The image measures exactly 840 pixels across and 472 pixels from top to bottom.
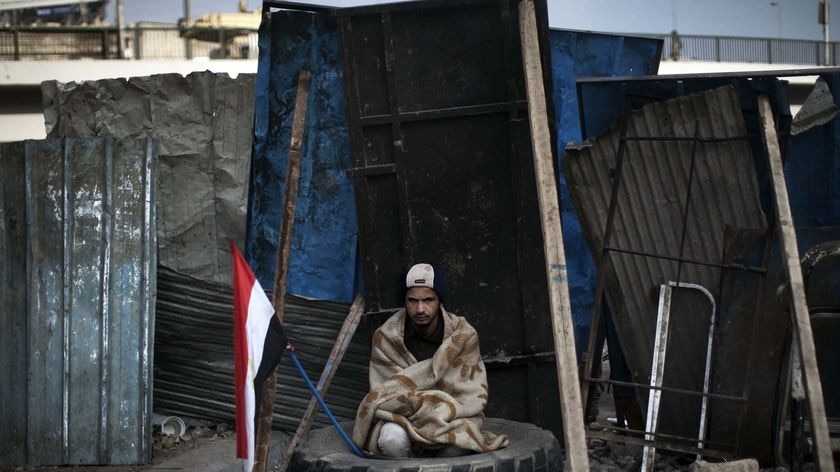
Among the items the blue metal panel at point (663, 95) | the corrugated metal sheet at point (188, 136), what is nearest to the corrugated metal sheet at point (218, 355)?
the corrugated metal sheet at point (188, 136)

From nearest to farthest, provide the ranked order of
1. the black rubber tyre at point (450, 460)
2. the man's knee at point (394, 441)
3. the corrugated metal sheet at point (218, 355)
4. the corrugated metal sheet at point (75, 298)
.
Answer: the black rubber tyre at point (450, 460) → the man's knee at point (394, 441) → the corrugated metal sheet at point (75, 298) → the corrugated metal sheet at point (218, 355)

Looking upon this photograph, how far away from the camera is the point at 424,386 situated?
494cm

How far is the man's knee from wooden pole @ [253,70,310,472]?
Answer: 76cm

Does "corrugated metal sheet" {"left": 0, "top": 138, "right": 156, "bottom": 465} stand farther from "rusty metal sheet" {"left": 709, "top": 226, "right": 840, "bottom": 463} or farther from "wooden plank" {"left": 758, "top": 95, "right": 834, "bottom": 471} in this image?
"wooden plank" {"left": 758, "top": 95, "right": 834, "bottom": 471}

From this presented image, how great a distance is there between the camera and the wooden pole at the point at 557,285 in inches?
179

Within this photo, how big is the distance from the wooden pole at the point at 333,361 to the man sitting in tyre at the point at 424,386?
4.09 feet

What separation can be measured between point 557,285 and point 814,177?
2.28 metres

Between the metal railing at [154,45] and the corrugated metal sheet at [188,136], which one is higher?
the metal railing at [154,45]

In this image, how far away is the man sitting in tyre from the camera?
4.75 meters

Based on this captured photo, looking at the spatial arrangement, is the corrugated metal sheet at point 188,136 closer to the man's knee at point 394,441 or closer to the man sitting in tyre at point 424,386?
the man sitting in tyre at point 424,386

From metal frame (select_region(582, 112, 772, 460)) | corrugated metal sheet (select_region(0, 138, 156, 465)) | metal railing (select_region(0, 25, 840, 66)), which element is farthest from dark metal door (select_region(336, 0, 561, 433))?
metal railing (select_region(0, 25, 840, 66))

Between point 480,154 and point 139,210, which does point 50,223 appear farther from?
point 480,154

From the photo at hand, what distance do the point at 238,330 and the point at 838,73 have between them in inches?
138

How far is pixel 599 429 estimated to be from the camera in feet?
20.0
